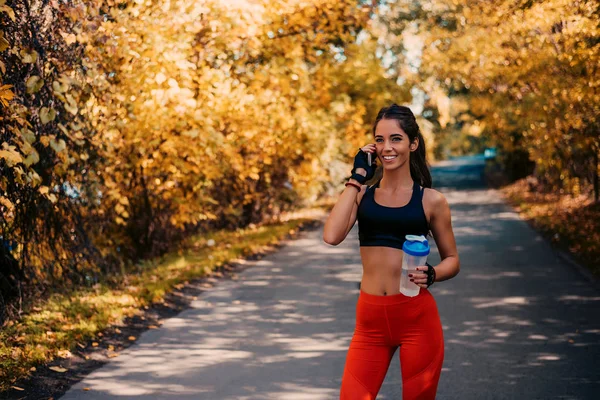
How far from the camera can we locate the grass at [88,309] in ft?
23.1

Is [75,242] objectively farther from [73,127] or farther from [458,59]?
[458,59]

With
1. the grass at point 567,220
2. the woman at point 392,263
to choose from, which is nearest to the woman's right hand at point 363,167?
the woman at point 392,263

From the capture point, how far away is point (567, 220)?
727 inches

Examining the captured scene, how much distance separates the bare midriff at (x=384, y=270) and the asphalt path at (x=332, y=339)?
2.62 m

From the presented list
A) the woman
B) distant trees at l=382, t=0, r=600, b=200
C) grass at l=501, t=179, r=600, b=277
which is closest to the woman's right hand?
the woman

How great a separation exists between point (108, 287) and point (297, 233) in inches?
342

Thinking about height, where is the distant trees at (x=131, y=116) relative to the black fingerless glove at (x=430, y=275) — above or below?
above

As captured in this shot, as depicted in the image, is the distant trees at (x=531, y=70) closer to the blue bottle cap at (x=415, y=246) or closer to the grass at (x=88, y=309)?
the grass at (x=88, y=309)

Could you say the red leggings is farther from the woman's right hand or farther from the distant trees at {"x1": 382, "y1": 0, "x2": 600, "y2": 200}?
the distant trees at {"x1": 382, "y1": 0, "x2": 600, "y2": 200}

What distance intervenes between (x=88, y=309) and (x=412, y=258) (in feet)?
20.3

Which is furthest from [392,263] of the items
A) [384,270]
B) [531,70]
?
[531,70]

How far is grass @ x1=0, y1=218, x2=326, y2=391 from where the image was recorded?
23.1ft

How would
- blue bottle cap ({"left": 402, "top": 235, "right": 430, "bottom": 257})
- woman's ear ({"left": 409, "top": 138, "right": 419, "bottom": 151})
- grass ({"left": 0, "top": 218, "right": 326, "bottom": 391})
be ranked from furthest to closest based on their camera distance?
grass ({"left": 0, "top": 218, "right": 326, "bottom": 391}), woman's ear ({"left": 409, "top": 138, "right": 419, "bottom": 151}), blue bottle cap ({"left": 402, "top": 235, "right": 430, "bottom": 257})

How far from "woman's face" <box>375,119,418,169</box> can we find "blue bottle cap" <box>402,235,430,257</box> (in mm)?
375
